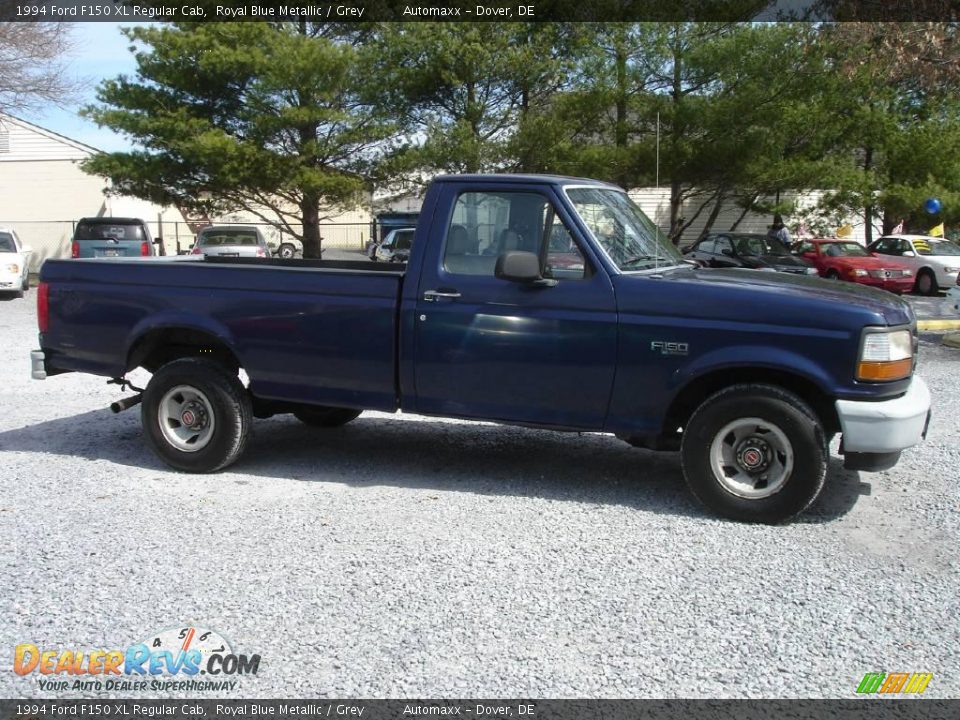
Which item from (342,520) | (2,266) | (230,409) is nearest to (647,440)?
(342,520)

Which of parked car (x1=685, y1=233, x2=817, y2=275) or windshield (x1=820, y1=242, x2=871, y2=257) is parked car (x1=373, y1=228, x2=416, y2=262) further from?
windshield (x1=820, y1=242, x2=871, y2=257)

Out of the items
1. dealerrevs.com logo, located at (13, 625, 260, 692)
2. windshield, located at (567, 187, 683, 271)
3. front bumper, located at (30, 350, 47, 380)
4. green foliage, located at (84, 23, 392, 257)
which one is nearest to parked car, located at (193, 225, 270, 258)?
green foliage, located at (84, 23, 392, 257)

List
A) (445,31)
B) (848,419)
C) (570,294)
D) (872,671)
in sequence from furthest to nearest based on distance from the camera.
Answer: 1. (445,31)
2. (570,294)
3. (848,419)
4. (872,671)

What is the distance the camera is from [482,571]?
14.8ft

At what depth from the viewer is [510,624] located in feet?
12.9

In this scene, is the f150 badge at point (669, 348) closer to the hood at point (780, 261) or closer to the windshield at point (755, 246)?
the hood at point (780, 261)

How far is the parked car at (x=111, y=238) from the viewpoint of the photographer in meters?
21.2

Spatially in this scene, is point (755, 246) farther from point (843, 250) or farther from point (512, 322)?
point (512, 322)

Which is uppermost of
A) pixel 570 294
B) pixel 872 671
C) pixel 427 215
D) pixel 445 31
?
pixel 445 31

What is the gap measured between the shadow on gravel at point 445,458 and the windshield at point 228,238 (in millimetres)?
13232

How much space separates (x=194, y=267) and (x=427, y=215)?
5.48ft

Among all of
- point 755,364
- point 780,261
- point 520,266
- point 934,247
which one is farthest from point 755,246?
point 520,266

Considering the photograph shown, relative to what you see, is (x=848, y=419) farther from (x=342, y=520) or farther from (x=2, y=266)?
(x=2, y=266)

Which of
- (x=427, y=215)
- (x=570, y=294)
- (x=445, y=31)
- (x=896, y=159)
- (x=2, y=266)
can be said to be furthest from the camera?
(x=896, y=159)
